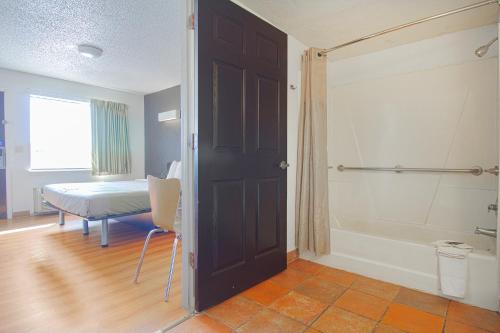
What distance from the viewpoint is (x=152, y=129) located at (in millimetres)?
5984

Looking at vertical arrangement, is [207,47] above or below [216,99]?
above

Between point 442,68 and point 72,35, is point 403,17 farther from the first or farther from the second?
point 72,35

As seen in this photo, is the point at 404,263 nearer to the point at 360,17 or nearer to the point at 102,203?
the point at 360,17

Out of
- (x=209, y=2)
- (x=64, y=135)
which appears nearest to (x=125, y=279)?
(x=209, y=2)

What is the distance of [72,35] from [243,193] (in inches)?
109

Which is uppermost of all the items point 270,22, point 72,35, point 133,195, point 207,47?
point 72,35

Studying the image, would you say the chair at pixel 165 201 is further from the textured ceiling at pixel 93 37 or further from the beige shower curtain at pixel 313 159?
the textured ceiling at pixel 93 37

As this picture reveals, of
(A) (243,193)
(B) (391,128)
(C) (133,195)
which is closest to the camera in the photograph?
(A) (243,193)

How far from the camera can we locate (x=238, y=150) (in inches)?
74.9

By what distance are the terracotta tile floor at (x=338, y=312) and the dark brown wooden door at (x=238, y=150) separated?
14cm

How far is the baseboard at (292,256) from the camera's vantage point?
8.36 ft

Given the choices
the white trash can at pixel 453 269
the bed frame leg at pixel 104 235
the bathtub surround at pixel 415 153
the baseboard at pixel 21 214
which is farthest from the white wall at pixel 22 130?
the white trash can at pixel 453 269

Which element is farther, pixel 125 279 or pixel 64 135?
pixel 64 135

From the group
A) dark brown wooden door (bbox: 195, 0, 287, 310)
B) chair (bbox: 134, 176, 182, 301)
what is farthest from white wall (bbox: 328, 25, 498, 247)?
chair (bbox: 134, 176, 182, 301)
